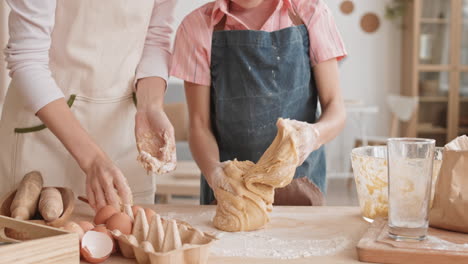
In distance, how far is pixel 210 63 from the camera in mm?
1703

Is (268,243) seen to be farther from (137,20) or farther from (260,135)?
(137,20)

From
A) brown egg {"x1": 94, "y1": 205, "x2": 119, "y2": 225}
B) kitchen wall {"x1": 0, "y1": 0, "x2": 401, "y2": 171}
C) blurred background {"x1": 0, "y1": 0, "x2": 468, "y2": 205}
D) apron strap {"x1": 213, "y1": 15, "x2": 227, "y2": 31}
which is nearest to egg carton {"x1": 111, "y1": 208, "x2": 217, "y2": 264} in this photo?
brown egg {"x1": 94, "y1": 205, "x2": 119, "y2": 225}

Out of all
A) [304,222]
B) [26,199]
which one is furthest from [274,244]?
[26,199]

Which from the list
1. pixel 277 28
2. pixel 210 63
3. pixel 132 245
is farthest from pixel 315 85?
pixel 132 245

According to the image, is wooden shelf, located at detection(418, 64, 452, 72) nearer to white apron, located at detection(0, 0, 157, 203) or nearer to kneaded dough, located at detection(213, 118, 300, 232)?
white apron, located at detection(0, 0, 157, 203)

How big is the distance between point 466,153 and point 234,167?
0.49m

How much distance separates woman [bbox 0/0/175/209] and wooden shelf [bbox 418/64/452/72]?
15.6ft

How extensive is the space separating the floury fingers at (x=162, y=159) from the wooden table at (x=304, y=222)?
129 millimetres

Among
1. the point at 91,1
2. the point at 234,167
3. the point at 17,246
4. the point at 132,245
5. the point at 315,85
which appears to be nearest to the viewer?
the point at 17,246

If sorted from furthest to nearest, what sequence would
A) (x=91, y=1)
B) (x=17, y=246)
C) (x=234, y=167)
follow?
(x=91, y=1)
(x=234, y=167)
(x=17, y=246)

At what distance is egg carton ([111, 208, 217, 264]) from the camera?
979 millimetres

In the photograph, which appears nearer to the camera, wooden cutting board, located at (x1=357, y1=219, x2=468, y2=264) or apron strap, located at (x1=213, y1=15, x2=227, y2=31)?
wooden cutting board, located at (x1=357, y1=219, x2=468, y2=264)

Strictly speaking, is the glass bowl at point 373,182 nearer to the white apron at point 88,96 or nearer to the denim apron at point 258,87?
the denim apron at point 258,87

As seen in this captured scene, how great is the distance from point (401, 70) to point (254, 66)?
500 centimetres
